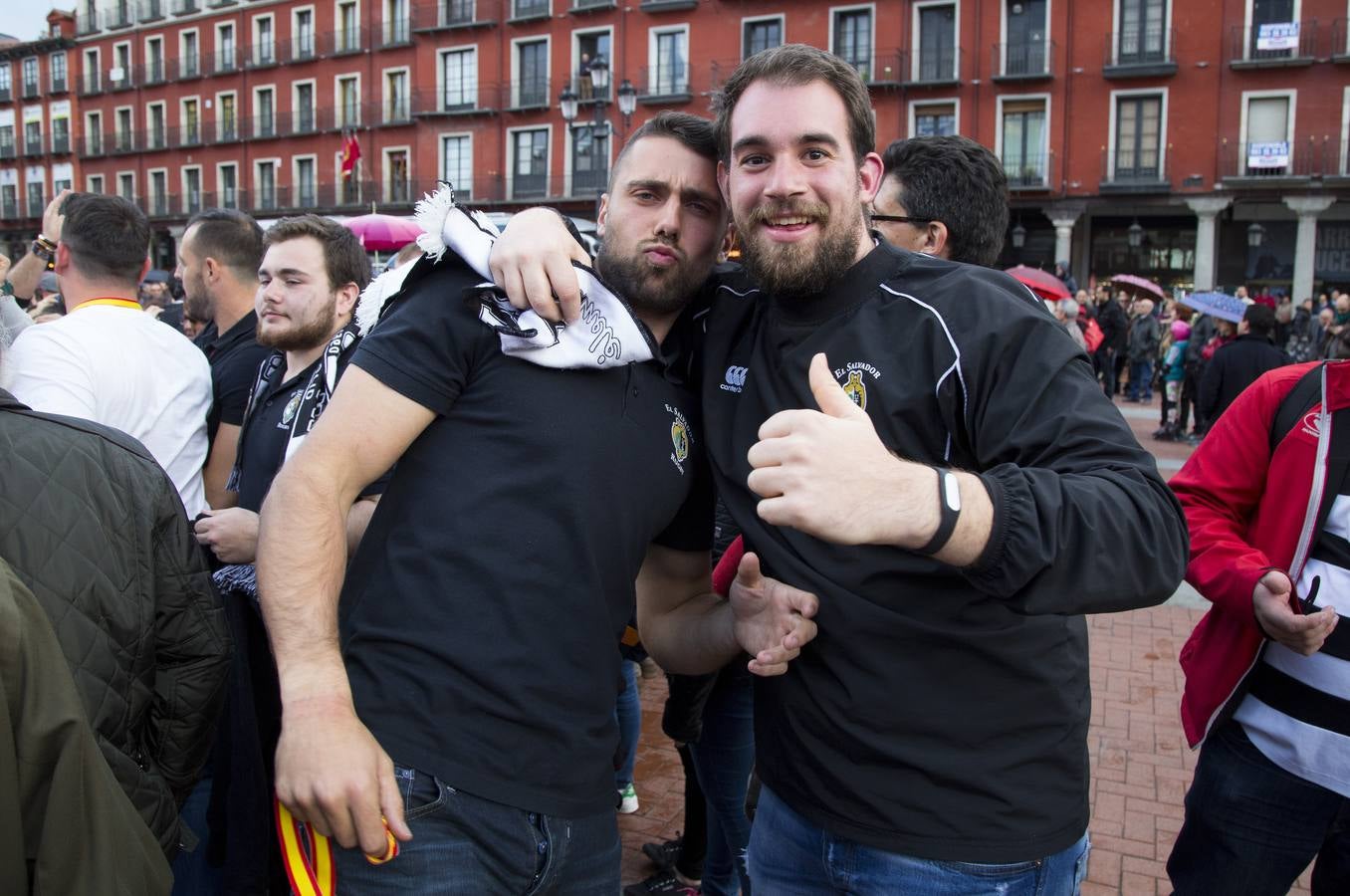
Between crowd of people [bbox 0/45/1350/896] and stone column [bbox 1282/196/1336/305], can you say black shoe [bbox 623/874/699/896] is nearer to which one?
crowd of people [bbox 0/45/1350/896]

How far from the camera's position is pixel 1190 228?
30.1 m

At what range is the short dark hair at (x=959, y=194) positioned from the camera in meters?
3.20

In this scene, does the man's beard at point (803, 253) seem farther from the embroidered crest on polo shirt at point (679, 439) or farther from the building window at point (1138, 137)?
the building window at point (1138, 137)

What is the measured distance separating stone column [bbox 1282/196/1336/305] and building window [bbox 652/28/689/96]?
60.7 ft

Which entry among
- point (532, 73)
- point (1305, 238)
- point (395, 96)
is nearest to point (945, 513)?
point (1305, 238)

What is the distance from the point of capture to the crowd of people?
59.1 inches

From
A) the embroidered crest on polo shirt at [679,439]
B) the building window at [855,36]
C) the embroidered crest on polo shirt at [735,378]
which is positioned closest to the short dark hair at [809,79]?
the embroidered crest on polo shirt at [735,378]

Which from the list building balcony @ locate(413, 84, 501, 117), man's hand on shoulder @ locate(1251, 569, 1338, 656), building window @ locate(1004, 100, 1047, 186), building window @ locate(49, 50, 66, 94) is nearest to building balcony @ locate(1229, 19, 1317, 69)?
building window @ locate(1004, 100, 1047, 186)

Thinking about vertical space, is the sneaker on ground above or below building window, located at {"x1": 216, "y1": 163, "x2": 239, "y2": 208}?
below

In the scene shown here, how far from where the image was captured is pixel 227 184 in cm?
4303

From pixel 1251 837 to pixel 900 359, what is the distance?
166 centimetres

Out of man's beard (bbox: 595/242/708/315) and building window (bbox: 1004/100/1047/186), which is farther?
building window (bbox: 1004/100/1047/186)

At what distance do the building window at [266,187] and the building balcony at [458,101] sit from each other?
8168mm

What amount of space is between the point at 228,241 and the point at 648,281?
2.92 m
